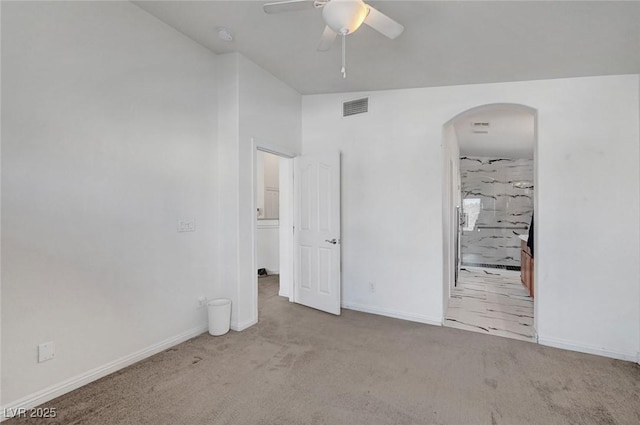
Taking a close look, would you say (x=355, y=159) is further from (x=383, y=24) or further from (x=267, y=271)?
(x=267, y=271)

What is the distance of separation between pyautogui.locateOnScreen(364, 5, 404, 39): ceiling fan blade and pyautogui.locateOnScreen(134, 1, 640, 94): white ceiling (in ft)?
→ 1.10

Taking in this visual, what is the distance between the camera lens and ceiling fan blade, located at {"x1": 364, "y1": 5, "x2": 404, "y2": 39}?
6.17 feet

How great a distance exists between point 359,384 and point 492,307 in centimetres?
280

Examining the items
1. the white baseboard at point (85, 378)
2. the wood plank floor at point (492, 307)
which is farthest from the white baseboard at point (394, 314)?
the white baseboard at point (85, 378)

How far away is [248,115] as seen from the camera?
3.32 m

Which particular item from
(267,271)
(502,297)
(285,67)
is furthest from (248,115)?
(502,297)

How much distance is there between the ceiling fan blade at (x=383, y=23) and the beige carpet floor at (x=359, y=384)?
242 centimetres

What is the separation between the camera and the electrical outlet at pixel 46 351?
202cm

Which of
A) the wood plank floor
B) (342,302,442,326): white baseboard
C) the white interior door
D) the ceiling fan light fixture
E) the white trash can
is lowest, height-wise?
the wood plank floor

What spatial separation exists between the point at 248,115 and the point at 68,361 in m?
2.57

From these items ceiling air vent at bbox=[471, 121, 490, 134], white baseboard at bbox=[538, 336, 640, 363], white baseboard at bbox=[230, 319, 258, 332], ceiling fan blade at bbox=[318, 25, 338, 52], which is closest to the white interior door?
white baseboard at bbox=[230, 319, 258, 332]

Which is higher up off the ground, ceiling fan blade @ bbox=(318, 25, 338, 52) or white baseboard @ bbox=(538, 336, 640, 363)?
ceiling fan blade @ bbox=(318, 25, 338, 52)

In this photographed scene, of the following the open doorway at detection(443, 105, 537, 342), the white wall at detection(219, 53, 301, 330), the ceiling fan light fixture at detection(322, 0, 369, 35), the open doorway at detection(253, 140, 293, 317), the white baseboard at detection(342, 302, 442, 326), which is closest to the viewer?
the ceiling fan light fixture at detection(322, 0, 369, 35)

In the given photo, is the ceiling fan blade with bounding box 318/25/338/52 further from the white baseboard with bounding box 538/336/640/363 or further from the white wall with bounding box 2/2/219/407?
the white baseboard with bounding box 538/336/640/363
